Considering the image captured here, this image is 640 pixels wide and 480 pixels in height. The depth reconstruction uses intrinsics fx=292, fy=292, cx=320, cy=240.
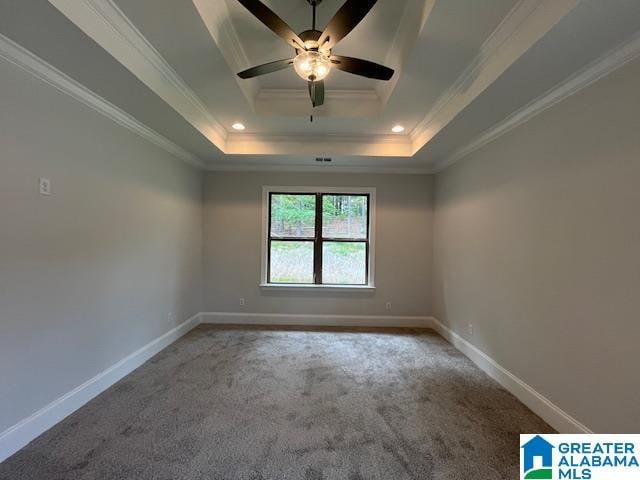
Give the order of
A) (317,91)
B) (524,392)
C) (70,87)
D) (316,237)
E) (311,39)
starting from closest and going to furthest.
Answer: (311,39), (70,87), (317,91), (524,392), (316,237)

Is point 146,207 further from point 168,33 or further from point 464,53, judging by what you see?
point 464,53

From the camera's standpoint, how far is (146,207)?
10.4 ft

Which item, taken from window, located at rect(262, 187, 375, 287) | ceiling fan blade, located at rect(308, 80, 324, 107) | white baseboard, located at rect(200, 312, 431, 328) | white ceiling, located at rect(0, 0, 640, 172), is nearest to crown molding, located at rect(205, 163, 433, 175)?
window, located at rect(262, 187, 375, 287)

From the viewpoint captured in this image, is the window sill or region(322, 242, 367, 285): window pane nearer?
the window sill

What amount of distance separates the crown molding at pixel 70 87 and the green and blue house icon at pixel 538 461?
387 cm

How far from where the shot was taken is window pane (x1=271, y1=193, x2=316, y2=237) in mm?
4676

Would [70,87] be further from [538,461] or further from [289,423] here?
[538,461]

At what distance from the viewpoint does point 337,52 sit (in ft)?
8.23

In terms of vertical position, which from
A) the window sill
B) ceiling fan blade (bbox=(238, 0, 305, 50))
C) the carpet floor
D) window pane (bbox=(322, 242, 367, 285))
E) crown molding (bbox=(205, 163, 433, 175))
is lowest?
the carpet floor

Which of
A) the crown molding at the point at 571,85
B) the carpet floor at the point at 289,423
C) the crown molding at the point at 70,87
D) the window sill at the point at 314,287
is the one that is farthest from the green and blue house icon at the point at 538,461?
the crown molding at the point at 70,87

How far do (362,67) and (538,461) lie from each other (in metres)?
2.69

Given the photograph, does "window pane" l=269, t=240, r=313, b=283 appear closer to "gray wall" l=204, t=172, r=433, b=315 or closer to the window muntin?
the window muntin

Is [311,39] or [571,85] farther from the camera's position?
[571,85]

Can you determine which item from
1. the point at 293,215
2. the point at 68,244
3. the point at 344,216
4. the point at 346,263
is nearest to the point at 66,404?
the point at 68,244
